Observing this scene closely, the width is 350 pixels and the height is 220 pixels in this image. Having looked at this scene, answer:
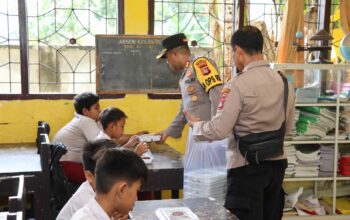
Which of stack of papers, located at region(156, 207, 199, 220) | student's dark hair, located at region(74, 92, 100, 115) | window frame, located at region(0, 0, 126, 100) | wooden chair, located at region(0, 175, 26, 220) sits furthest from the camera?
window frame, located at region(0, 0, 126, 100)

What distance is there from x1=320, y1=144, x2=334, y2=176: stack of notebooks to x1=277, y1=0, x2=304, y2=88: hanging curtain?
3.09 ft

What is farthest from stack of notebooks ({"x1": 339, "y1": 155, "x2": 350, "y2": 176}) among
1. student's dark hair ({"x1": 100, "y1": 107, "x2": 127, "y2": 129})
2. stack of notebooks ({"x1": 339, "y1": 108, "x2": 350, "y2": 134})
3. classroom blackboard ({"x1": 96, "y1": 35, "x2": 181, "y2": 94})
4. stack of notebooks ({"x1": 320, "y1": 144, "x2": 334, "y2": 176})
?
student's dark hair ({"x1": 100, "y1": 107, "x2": 127, "y2": 129})

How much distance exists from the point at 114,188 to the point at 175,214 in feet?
1.38

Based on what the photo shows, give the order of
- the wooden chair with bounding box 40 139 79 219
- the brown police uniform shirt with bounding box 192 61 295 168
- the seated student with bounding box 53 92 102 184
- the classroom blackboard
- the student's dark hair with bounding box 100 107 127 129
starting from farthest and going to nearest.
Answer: the classroom blackboard
the seated student with bounding box 53 92 102 184
the student's dark hair with bounding box 100 107 127 129
the wooden chair with bounding box 40 139 79 219
the brown police uniform shirt with bounding box 192 61 295 168

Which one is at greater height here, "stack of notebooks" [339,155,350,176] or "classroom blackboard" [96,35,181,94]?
"classroom blackboard" [96,35,181,94]

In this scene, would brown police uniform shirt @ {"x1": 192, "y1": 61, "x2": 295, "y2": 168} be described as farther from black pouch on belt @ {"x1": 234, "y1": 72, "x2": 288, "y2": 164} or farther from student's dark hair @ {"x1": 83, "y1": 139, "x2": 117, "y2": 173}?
student's dark hair @ {"x1": 83, "y1": 139, "x2": 117, "y2": 173}

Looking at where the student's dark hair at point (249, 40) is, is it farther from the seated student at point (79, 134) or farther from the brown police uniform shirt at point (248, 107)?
the seated student at point (79, 134)

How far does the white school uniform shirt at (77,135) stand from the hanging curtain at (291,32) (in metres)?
1.91

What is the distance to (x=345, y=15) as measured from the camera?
4.16 meters

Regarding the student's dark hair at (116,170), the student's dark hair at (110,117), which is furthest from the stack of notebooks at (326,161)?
the student's dark hair at (116,170)

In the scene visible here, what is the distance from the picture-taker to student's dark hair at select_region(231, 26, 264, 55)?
2.25m

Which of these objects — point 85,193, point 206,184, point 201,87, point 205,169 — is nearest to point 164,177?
point 205,169

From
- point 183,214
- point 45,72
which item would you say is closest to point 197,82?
point 183,214

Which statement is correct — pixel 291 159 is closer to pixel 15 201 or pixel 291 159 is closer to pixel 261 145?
pixel 261 145
